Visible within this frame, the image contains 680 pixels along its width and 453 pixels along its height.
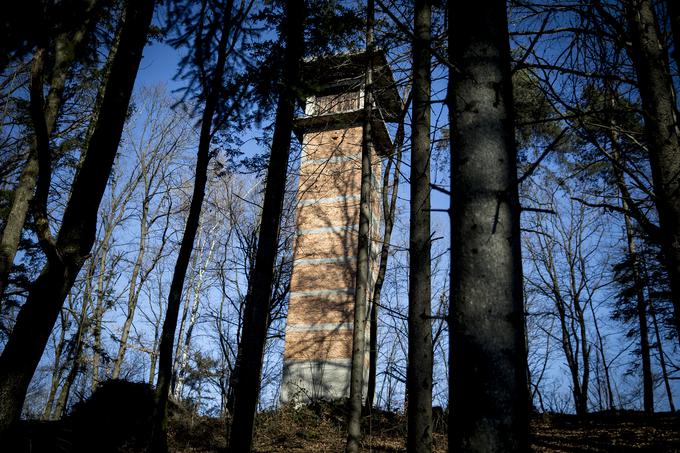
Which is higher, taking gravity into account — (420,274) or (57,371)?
(420,274)

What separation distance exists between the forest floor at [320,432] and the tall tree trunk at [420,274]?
1058 millimetres

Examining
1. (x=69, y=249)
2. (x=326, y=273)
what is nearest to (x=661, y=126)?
(x=69, y=249)

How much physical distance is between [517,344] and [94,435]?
824 centimetres

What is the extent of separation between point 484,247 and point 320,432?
9738 mm

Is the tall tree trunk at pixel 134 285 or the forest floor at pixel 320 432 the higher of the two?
the tall tree trunk at pixel 134 285

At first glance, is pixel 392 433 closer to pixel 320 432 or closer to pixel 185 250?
pixel 320 432

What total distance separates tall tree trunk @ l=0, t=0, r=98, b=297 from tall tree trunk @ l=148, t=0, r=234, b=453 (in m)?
2.18

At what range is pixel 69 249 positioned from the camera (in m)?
3.74

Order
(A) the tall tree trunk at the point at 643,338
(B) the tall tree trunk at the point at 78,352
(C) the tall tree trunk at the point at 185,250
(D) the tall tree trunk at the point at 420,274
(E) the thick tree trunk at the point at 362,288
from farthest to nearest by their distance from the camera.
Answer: (B) the tall tree trunk at the point at 78,352, (A) the tall tree trunk at the point at 643,338, (E) the thick tree trunk at the point at 362,288, (C) the tall tree trunk at the point at 185,250, (D) the tall tree trunk at the point at 420,274

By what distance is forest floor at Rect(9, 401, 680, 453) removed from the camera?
7.39m

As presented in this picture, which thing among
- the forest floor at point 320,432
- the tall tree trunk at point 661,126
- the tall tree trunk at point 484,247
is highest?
the tall tree trunk at point 661,126

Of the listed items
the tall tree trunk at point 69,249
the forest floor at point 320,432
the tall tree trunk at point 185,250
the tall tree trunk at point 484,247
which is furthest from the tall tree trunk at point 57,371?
the tall tree trunk at point 484,247

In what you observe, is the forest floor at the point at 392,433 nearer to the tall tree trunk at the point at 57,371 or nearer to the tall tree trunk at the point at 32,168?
the tall tree trunk at the point at 32,168

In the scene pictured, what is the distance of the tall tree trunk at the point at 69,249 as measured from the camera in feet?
11.4
